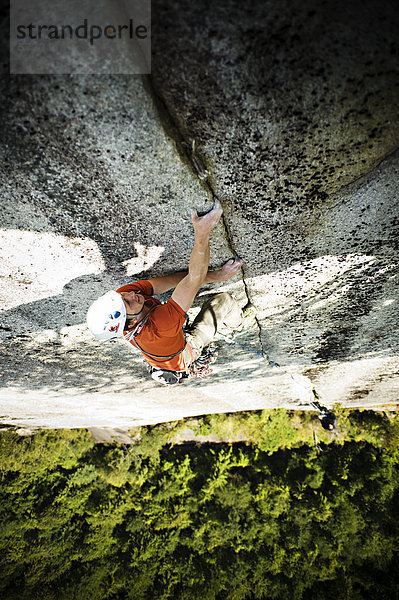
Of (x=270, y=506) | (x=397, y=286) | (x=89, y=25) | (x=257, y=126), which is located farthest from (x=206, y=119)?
(x=270, y=506)

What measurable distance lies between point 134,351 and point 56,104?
8.22ft

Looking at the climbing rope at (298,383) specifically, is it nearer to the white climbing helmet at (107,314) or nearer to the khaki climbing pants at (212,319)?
the khaki climbing pants at (212,319)

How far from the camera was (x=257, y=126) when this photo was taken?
3.72 feet

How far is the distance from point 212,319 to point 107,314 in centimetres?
96

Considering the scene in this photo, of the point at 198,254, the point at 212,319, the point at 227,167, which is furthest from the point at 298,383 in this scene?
the point at 227,167

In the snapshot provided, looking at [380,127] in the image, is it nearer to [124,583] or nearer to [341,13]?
[341,13]

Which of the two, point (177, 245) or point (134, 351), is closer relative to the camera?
point (177, 245)

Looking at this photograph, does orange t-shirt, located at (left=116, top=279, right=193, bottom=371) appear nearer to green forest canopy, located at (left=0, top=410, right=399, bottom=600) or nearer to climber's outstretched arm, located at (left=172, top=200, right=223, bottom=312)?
climber's outstretched arm, located at (left=172, top=200, right=223, bottom=312)

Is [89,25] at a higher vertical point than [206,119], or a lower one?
higher

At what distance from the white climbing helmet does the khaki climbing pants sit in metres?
0.82

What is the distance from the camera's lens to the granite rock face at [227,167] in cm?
93

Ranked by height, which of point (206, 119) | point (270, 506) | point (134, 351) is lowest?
point (270, 506)

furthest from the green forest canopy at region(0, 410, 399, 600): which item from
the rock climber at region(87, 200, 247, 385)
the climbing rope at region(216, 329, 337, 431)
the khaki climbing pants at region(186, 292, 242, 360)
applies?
the rock climber at region(87, 200, 247, 385)

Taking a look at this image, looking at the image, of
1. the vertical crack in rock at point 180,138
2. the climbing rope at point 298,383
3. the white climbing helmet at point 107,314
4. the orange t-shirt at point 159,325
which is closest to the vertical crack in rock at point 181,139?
the vertical crack in rock at point 180,138
